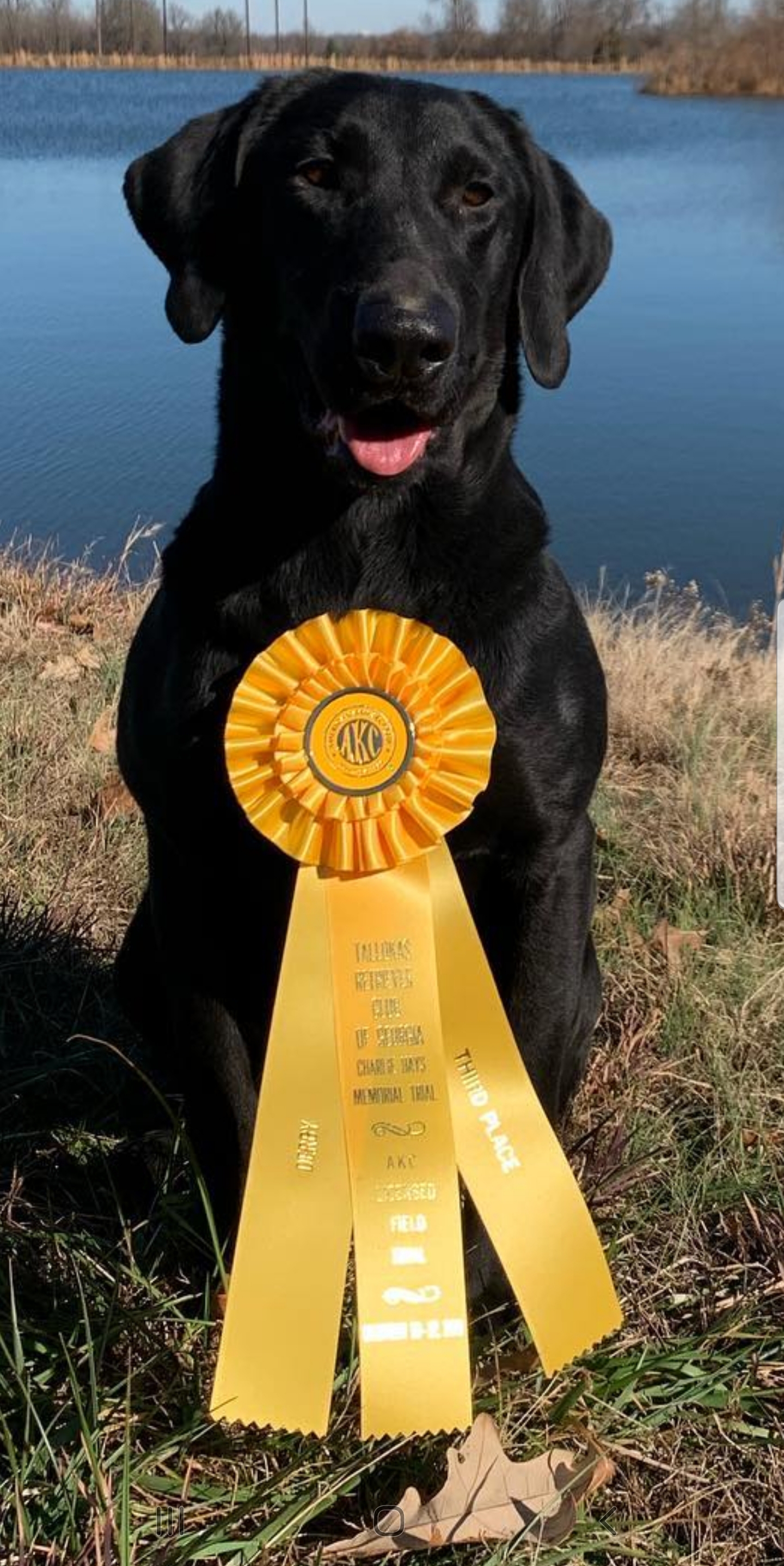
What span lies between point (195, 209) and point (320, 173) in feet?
0.65

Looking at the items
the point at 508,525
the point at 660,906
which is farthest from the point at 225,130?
the point at 660,906

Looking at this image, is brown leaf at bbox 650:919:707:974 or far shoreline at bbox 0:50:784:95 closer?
brown leaf at bbox 650:919:707:974

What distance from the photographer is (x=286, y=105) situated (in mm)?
2248

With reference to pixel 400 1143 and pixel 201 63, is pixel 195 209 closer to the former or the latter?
pixel 400 1143

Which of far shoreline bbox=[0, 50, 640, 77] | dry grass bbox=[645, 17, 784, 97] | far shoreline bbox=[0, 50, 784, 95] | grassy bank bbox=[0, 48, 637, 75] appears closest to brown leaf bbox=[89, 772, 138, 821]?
far shoreline bbox=[0, 50, 640, 77]

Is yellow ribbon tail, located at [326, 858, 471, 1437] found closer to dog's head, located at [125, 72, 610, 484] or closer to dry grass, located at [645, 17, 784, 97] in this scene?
dog's head, located at [125, 72, 610, 484]

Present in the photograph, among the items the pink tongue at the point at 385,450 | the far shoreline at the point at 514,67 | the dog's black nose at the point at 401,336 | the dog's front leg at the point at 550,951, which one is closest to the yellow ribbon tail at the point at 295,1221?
the dog's front leg at the point at 550,951

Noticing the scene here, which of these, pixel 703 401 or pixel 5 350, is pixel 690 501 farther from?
pixel 5 350

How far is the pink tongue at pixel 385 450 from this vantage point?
2062mm

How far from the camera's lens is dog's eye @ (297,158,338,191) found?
7.07 ft

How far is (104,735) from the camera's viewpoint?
3.82 m

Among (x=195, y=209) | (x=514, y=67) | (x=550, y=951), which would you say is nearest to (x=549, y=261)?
(x=195, y=209)

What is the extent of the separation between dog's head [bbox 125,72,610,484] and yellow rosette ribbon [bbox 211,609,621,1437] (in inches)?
11.9

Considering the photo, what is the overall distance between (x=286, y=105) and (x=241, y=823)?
3.39 ft
